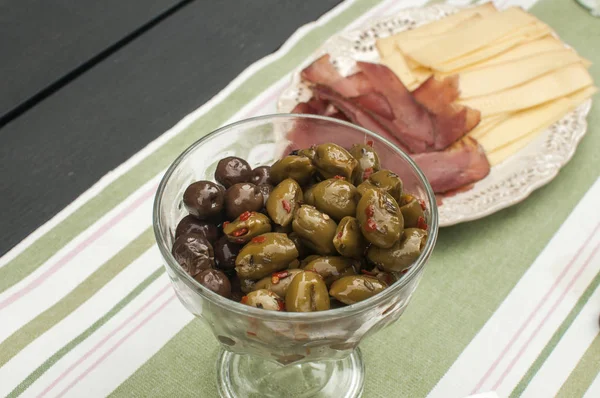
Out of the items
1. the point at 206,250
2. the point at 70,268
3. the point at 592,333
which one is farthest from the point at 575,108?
the point at 70,268

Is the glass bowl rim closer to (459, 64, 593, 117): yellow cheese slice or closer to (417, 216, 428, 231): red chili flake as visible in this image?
(417, 216, 428, 231): red chili flake

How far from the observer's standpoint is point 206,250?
719 millimetres

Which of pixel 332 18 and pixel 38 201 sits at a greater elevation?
pixel 38 201

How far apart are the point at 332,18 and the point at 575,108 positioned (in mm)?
633

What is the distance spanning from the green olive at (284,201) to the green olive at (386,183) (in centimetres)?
8

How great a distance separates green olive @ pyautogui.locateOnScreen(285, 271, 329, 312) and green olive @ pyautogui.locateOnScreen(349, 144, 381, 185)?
181mm

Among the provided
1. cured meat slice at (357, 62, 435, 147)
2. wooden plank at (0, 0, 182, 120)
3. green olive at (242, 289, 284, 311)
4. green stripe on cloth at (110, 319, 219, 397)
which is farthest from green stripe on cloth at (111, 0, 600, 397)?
wooden plank at (0, 0, 182, 120)

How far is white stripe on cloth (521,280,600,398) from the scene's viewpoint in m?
0.92

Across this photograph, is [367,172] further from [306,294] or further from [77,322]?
[77,322]

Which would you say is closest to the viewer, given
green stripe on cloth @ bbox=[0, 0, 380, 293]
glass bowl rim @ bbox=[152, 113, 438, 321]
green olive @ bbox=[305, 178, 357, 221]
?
glass bowl rim @ bbox=[152, 113, 438, 321]

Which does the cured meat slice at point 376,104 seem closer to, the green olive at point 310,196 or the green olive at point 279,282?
the green olive at point 310,196

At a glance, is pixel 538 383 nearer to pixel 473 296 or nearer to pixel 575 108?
pixel 473 296

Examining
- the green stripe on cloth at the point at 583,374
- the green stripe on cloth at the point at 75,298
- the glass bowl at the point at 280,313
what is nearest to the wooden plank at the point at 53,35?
the green stripe on cloth at the point at 75,298

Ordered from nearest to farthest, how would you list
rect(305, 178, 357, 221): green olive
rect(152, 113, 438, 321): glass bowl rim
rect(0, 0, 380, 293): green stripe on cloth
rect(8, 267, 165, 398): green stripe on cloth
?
rect(152, 113, 438, 321): glass bowl rim → rect(305, 178, 357, 221): green olive → rect(8, 267, 165, 398): green stripe on cloth → rect(0, 0, 380, 293): green stripe on cloth
